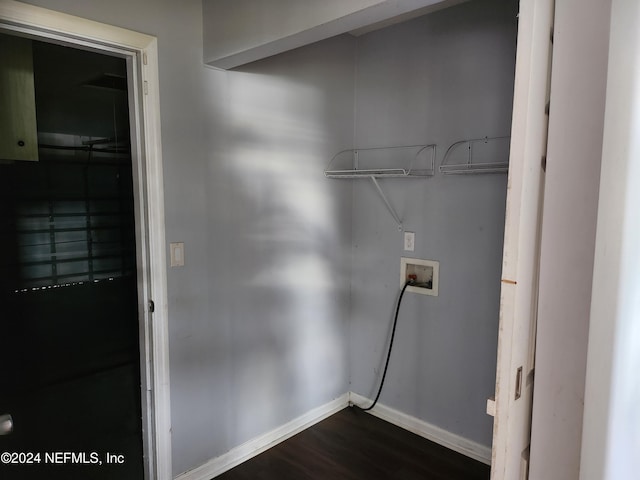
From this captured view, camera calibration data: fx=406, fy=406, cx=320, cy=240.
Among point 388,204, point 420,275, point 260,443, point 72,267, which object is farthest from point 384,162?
point 72,267

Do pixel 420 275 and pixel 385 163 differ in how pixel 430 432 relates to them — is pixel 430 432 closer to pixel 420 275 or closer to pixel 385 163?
pixel 420 275

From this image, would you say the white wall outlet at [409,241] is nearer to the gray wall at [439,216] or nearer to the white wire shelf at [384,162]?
the gray wall at [439,216]

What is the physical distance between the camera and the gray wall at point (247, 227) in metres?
1.93

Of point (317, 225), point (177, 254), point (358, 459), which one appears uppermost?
point (317, 225)

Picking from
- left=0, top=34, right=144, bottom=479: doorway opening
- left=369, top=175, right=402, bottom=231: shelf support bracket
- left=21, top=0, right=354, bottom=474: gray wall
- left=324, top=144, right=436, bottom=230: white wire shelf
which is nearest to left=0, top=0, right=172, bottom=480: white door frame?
left=21, top=0, right=354, bottom=474: gray wall

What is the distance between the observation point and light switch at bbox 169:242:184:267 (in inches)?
76.7

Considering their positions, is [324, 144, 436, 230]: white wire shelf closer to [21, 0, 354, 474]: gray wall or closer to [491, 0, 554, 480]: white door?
[21, 0, 354, 474]: gray wall

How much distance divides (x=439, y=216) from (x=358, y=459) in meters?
1.51

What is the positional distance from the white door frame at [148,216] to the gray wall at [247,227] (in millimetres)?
44

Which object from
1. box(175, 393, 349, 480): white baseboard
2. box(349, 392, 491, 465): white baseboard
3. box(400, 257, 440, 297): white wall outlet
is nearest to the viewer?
box(175, 393, 349, 480): white baseboard

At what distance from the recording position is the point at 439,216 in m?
2.45

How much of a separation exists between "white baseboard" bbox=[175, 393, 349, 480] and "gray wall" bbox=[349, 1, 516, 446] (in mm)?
313

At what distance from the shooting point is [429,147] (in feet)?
8.09

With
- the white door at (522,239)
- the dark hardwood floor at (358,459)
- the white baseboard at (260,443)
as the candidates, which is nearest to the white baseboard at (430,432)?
the dark hardwood floor at (358,459)
